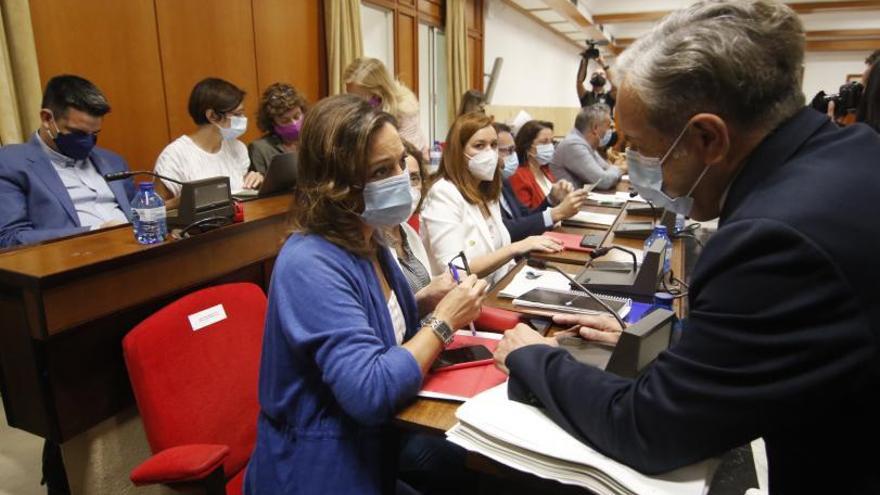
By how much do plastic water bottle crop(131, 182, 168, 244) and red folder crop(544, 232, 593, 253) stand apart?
148cm

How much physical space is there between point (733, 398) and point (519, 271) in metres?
1.22

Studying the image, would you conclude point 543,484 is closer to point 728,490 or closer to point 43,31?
point 728,490

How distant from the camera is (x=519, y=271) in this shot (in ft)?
5.99

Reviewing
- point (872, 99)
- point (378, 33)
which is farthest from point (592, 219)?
point (378, 33)

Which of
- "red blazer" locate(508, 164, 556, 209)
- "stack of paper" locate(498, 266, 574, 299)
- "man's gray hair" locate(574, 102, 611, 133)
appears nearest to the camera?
"stack of paper" locate(498, 266, 574, 299)

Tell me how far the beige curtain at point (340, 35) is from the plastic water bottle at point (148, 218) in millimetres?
2907

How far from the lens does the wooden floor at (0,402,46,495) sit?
6.62ft

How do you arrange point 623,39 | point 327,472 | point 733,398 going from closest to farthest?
point 733,398, point 327,472, point 623,39

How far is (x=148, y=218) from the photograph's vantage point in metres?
1.66

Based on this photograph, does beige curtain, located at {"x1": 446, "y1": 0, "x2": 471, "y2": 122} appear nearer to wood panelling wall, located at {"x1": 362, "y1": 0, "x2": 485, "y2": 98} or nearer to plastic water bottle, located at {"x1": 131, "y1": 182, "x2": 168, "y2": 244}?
wood panelling wall, located at {"x1": 362, "y1": 0, "x2": 485, "y2": 98}

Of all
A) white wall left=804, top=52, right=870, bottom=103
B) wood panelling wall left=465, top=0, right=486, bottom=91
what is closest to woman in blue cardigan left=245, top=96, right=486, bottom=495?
wood panelling wall left=465, top=0, right=486, bottom=91

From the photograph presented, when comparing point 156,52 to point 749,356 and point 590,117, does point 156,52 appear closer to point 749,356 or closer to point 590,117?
point 590,117

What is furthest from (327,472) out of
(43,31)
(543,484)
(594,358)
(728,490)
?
(43,31)

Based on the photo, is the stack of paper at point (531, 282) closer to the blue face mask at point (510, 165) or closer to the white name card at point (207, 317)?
the white name card at point (207, 317)
